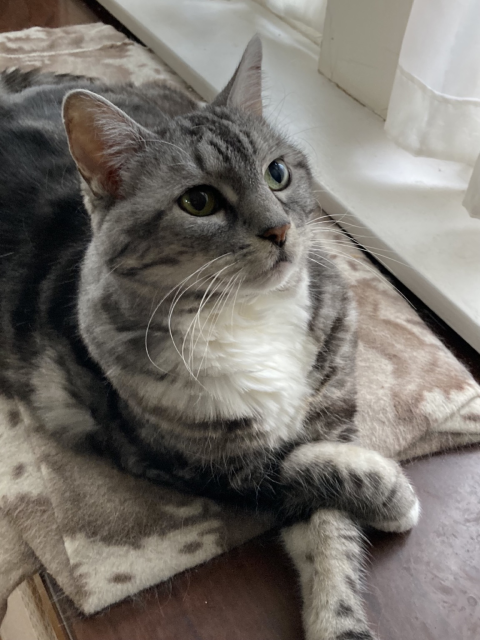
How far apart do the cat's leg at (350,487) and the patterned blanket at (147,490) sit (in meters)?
0.09

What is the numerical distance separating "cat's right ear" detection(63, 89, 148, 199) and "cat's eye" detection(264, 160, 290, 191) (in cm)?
21

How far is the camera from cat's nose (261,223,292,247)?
0.83 metres

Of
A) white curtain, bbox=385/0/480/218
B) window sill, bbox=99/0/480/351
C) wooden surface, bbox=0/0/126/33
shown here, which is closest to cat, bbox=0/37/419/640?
window sill, bbox=99/0/480/351

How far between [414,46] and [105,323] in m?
1.00

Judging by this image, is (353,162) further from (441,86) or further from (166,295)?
(166,295)

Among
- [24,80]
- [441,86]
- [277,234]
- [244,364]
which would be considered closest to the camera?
[277,234]

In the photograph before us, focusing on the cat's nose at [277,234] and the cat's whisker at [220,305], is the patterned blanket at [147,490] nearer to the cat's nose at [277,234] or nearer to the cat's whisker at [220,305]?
the cat's whisker at [220,305]

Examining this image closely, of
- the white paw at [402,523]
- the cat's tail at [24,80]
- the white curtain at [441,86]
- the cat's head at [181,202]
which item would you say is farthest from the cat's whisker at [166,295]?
the cat's tail at [24,80]

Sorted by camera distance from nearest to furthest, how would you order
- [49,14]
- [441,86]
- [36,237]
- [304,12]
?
[36,237]
[441,86]
[304,12]
[49,14]

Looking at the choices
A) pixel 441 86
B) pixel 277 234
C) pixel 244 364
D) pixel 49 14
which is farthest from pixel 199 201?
pixel 49 14

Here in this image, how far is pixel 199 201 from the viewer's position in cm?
87

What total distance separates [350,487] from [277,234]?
458 mm

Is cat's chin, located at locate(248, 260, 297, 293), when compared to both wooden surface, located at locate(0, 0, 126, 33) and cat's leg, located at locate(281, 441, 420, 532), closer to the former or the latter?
cat's leg, located at locate(281, 441, 420, 532)

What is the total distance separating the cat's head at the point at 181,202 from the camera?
836mm
